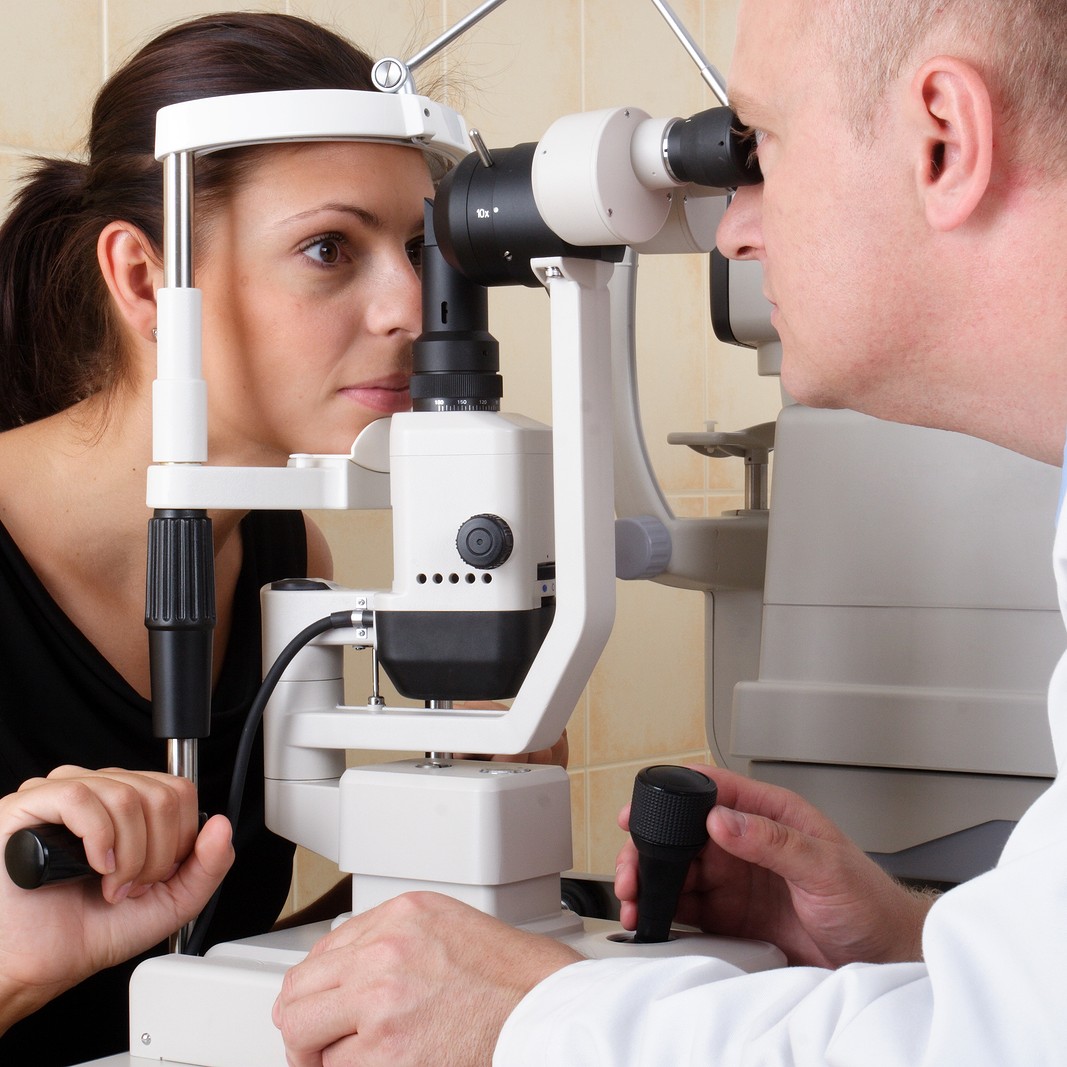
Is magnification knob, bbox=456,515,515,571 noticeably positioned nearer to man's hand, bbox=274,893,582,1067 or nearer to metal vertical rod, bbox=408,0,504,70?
man's hand, bbox=274,893,582,1067

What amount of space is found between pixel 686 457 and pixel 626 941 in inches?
61.3

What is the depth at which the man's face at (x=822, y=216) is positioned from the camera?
77 centimetres

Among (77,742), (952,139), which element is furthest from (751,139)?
(77,742)

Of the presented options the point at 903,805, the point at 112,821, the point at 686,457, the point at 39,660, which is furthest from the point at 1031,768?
the point at 686,457

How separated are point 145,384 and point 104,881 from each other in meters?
0.53

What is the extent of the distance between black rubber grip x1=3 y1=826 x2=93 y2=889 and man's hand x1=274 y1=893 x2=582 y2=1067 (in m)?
0.18

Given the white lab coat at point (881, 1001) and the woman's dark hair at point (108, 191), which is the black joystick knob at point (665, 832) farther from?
the woman's dark hair at point (108, 191)

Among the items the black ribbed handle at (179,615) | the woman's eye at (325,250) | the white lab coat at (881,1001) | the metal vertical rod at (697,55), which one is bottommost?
the white lab coat at (881,1001)

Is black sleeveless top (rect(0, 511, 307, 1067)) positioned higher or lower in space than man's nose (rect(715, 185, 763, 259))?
lower

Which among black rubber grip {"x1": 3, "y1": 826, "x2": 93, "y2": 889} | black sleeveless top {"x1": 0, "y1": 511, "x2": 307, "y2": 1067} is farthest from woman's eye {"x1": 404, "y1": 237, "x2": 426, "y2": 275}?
black rubber grip {"x1": 3, "y1": 826, "x2": 93, "y2": 889}

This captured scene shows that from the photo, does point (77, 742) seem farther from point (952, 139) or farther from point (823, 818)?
point (952, 139)

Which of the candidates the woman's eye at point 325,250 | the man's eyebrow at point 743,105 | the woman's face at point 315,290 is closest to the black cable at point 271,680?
the woman's face at point 315,290

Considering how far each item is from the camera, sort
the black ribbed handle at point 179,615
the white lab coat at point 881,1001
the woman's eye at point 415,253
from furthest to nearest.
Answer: the woman's eye at point 415,253 < the black ribbed handle at point 179,615 < the white lab coat at point 881,1001

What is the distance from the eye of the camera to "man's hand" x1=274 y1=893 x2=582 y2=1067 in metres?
0.67
